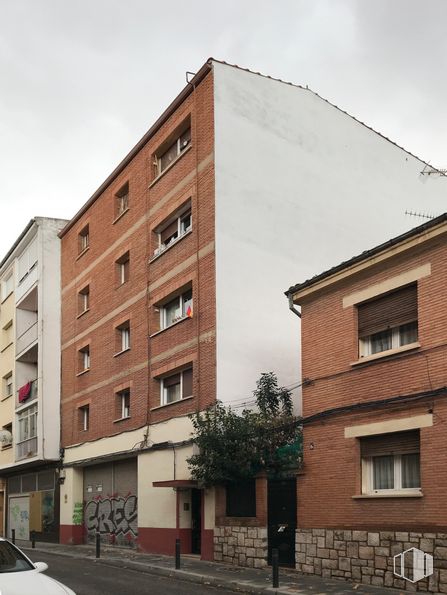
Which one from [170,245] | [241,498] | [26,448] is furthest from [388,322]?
[26,448]

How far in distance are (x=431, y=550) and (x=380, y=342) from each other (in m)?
4.03

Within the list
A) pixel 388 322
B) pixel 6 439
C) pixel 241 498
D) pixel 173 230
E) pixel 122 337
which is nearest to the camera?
pixel 388 322

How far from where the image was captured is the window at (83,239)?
3116 centimetres

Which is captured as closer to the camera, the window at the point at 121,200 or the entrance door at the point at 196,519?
Result: the entrance door at the point at 196,519

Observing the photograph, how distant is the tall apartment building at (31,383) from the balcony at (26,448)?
0.04 meters

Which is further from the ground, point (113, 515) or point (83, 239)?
point (83, 239)

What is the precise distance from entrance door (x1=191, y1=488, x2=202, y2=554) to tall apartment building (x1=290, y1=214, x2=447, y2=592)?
5.62 metres

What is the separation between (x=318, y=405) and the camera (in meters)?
16.5

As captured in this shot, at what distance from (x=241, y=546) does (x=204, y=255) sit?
7.70 metres

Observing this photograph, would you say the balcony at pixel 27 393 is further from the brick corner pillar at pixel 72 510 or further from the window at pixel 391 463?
the window at pixel 391 463

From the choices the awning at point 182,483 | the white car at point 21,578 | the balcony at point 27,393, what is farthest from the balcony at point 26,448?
the white car at point 21,578

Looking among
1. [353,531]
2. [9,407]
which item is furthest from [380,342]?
[9,407]

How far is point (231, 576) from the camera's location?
16.1 metres

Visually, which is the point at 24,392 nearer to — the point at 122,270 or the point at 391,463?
the point at 122,270
